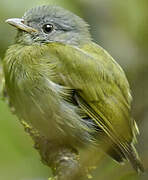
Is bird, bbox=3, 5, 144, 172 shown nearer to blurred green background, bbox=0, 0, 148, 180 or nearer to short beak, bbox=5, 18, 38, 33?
short beak, bbox=5, 18, 38, 33

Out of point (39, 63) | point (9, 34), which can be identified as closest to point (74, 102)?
point (39, 63)

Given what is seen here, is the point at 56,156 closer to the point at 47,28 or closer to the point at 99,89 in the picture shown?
the point at 99,89

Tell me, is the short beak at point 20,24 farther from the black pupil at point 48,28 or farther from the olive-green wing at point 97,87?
the olive-green wing at point 97,87

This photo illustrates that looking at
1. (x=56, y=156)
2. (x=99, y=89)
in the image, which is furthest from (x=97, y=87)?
(x=56, y=156)

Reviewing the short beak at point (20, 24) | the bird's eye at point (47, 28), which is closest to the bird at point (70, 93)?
the short beak at point (20, 24)

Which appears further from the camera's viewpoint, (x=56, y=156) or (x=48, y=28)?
(x=48, y=28)

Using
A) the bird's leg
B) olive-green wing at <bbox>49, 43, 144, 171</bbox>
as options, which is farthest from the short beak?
the bird's leg
